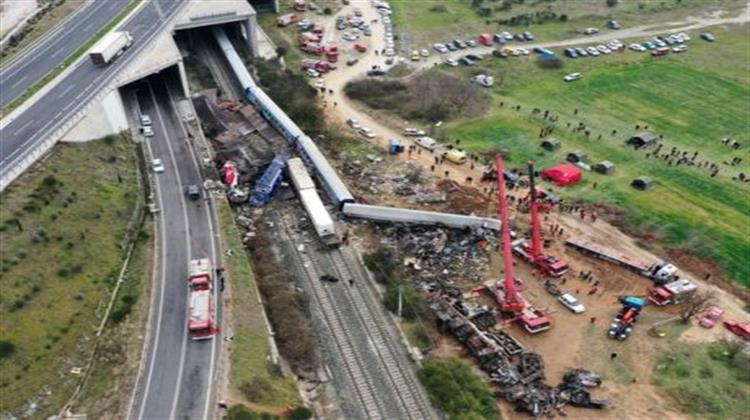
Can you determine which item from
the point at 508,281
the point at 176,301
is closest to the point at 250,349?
the point at 176,301

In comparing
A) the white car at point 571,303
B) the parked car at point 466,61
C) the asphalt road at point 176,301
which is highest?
the parked car at point 466,61

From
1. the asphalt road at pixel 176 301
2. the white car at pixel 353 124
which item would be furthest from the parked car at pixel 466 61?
the asphalt road at pixel 176 301

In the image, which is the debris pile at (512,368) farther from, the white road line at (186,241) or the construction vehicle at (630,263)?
the white road line at (186,241)

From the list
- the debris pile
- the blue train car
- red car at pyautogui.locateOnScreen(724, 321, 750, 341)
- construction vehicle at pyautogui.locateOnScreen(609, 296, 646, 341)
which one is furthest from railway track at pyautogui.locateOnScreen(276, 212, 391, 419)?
red car at pyautogui.locateOnScreen(724, 321, 750, 341)

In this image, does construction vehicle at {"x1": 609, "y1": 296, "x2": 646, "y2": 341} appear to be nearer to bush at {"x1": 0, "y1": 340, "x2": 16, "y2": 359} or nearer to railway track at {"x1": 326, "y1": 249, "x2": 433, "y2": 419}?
railway track at {"x1": 326, "y1": 249, "x2": 433, "y2": 419}

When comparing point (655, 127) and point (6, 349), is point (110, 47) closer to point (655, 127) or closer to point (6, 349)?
point (6, 349)
